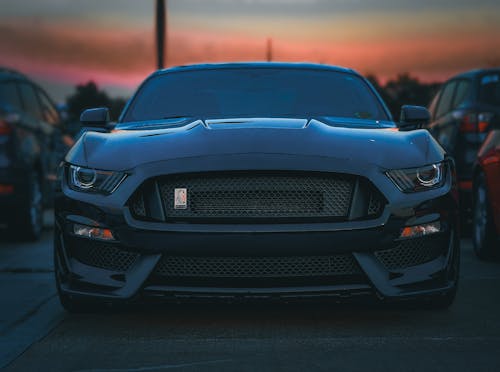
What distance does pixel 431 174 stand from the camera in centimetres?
582

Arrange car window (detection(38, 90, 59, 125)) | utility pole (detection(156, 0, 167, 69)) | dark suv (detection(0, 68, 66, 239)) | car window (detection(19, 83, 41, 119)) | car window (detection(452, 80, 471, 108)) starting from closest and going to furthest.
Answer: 1. dark suv (detection(0, 68, 66, 239))
2. car window (detection(452, 80, 471, 108))
3. car window (detection(19, 83, 41, 119))
4. car window (detection(38, 90, 59, 125))
5. utility pole (detection(156, 0, 167, 69))

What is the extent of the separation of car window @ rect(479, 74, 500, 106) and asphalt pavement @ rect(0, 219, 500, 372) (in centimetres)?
482

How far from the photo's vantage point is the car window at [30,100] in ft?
40.7

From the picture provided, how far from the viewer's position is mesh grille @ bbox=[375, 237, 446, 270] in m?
5.54

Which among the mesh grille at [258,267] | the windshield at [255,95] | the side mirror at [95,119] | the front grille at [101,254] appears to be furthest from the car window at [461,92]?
the front grille at [101,254]

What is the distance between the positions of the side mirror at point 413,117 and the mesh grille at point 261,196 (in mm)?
1261

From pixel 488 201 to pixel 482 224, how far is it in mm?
288

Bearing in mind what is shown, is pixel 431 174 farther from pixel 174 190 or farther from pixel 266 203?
pixel 174 190

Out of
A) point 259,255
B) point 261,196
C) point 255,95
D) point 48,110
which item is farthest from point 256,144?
point 48,110

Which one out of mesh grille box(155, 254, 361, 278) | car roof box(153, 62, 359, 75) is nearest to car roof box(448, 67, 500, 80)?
car roof box(153, 62, 359, 75)

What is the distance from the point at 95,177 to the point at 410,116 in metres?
2.06

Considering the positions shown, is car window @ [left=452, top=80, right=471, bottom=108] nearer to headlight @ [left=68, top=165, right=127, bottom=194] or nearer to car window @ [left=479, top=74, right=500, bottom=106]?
car window @ [left=479, top=74, right=500, bottom=106]

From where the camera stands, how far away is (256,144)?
18.6 feet

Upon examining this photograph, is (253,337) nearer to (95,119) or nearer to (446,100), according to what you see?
(95,119)
